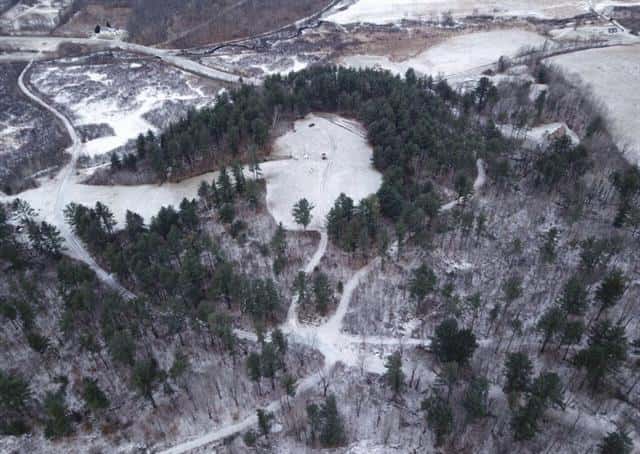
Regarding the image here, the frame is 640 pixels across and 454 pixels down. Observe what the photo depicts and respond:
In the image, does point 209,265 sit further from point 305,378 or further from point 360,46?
point 360,46

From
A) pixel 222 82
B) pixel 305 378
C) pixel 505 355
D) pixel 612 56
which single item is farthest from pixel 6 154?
pixel 612 56

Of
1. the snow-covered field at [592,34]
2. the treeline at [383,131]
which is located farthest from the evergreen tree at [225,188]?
the snow-covered field at [592,34]

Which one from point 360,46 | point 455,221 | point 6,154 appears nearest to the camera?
point 455,221

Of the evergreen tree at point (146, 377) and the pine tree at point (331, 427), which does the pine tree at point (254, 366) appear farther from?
the evergreen tree at point (146, 377)

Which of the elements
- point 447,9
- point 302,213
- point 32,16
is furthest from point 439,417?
point 32,16

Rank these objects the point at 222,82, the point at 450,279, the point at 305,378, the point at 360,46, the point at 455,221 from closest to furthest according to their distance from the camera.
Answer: the point at 305,378, the point at 450,279, the point at 455,221, the point at 222,82, the point at 360,46

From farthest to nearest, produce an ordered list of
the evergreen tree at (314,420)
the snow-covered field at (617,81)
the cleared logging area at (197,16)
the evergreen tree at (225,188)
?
the cleared logging area at (197,16)
the snow-covered field at (617,81)
the evergreen tree at (225,188)
the evergreen tree at (314,420)

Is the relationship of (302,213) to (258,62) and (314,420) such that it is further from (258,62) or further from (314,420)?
(258,62)
